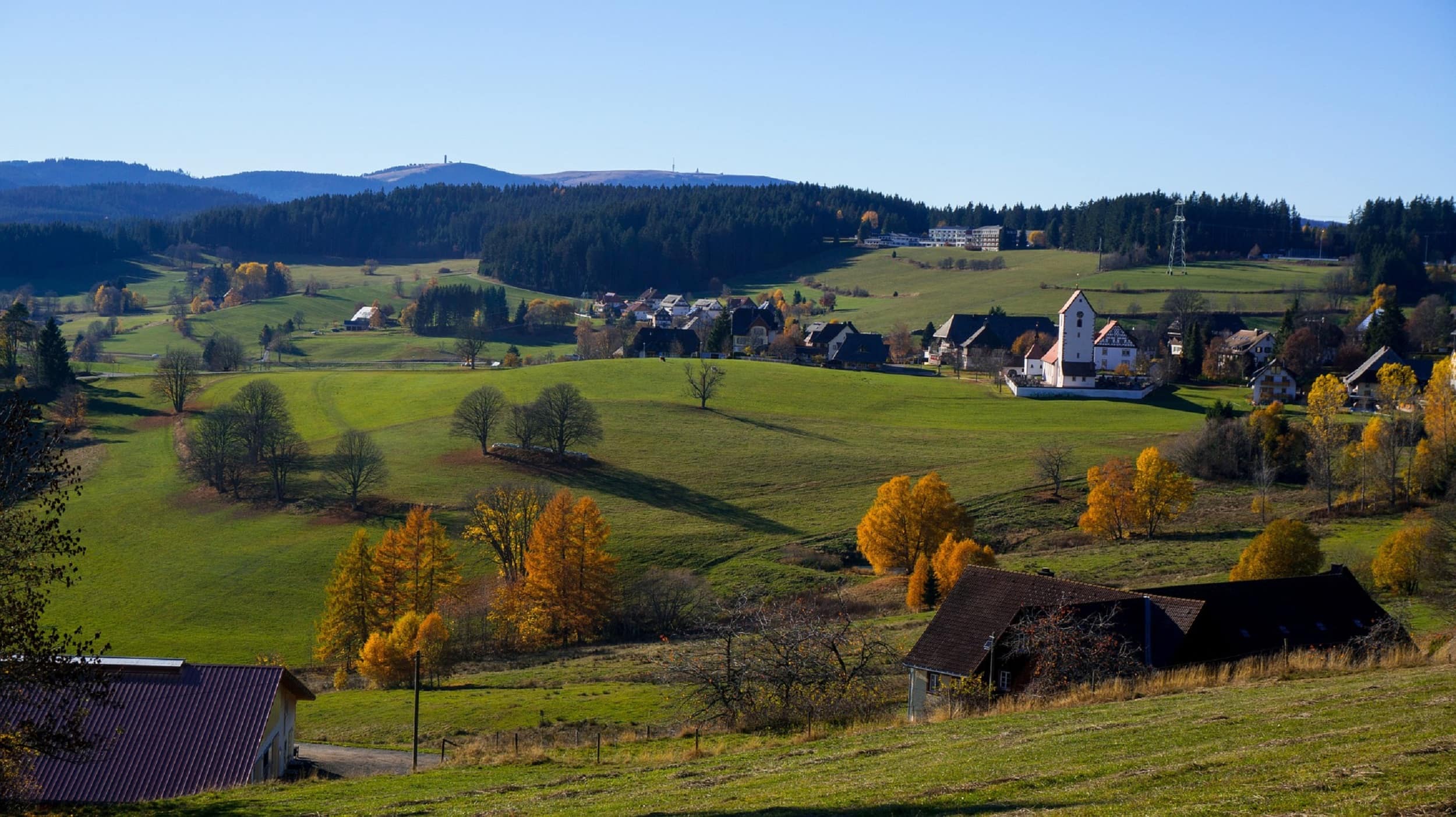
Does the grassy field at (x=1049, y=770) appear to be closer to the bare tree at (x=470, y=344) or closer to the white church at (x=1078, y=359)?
the white church at (x=1078, y=359)

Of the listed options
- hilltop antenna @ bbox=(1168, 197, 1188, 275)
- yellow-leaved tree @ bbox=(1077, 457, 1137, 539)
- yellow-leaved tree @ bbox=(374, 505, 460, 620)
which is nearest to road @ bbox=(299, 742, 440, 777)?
yellow-leaved tree @ bbox=(374, 505, 460, 620)

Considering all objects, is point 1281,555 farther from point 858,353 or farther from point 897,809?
point 858,353

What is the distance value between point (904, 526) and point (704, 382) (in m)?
33.8

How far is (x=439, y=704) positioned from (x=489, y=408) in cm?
3910

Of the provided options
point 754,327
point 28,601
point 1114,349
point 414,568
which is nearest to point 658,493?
point 414,568

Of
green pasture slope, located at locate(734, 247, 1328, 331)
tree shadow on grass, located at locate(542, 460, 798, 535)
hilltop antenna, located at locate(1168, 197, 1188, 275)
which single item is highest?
hilltop antenna, located at locate(1168, 197, 1188, 275)

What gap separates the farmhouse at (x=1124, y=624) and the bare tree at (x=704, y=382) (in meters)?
57.6

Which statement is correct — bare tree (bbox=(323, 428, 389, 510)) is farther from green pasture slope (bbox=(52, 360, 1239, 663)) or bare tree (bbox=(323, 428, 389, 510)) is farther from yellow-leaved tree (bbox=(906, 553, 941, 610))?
yellow-leaved tree (bbox=(906, 553, 941, 610))

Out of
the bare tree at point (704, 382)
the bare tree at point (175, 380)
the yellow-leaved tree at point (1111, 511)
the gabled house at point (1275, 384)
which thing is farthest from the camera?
the bare tree at point (704, 382)

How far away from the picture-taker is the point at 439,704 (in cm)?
3525

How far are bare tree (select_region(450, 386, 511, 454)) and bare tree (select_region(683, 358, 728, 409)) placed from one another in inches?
669

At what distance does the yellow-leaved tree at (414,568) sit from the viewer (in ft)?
167

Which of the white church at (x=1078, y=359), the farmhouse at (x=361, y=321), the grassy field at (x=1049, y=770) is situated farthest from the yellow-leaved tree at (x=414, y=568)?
the farmhouse at (x=361, y=321)

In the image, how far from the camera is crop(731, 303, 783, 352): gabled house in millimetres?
127812
